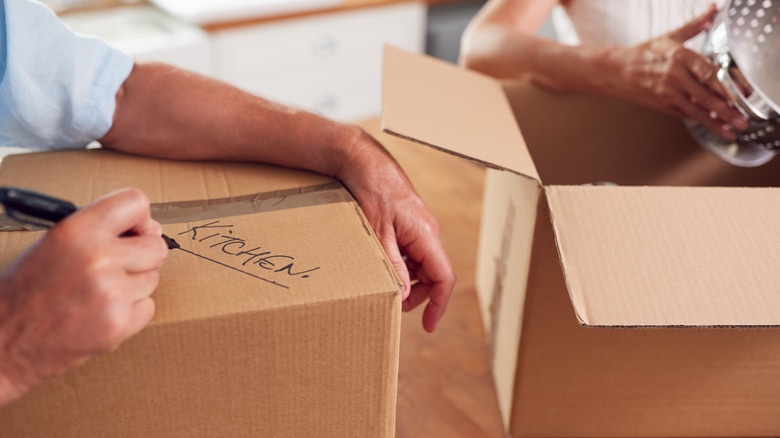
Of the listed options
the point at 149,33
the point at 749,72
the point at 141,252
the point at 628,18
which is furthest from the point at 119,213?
the point at 149,33

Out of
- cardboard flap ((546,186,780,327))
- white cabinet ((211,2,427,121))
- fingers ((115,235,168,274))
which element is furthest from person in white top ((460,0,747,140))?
white cabinet ((211,2,427,121))

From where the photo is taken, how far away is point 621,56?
850mm

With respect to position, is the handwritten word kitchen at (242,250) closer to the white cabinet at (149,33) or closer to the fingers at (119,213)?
the fingers at (119,213)

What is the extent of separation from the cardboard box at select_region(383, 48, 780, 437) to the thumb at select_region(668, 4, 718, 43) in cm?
14

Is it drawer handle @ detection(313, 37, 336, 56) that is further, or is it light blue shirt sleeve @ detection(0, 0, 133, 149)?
drawer handle @ detection(313, 37, 336, 56)

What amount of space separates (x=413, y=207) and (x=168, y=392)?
11.1 inches

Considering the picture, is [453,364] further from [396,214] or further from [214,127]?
[214,127]

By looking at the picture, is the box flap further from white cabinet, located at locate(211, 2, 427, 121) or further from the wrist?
white cabinet, located at locate(211, 2, 427, 121)

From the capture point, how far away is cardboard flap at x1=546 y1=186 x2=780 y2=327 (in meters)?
0.49

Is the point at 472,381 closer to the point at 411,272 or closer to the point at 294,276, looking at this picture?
the point at 411,272

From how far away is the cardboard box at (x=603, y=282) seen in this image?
507mm

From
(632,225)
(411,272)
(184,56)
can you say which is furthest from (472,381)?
(184,56)

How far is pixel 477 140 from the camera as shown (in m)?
0.61

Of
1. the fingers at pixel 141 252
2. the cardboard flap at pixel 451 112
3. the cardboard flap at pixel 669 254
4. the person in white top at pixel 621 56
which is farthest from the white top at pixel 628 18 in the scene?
the fingers at pixel 141 252
